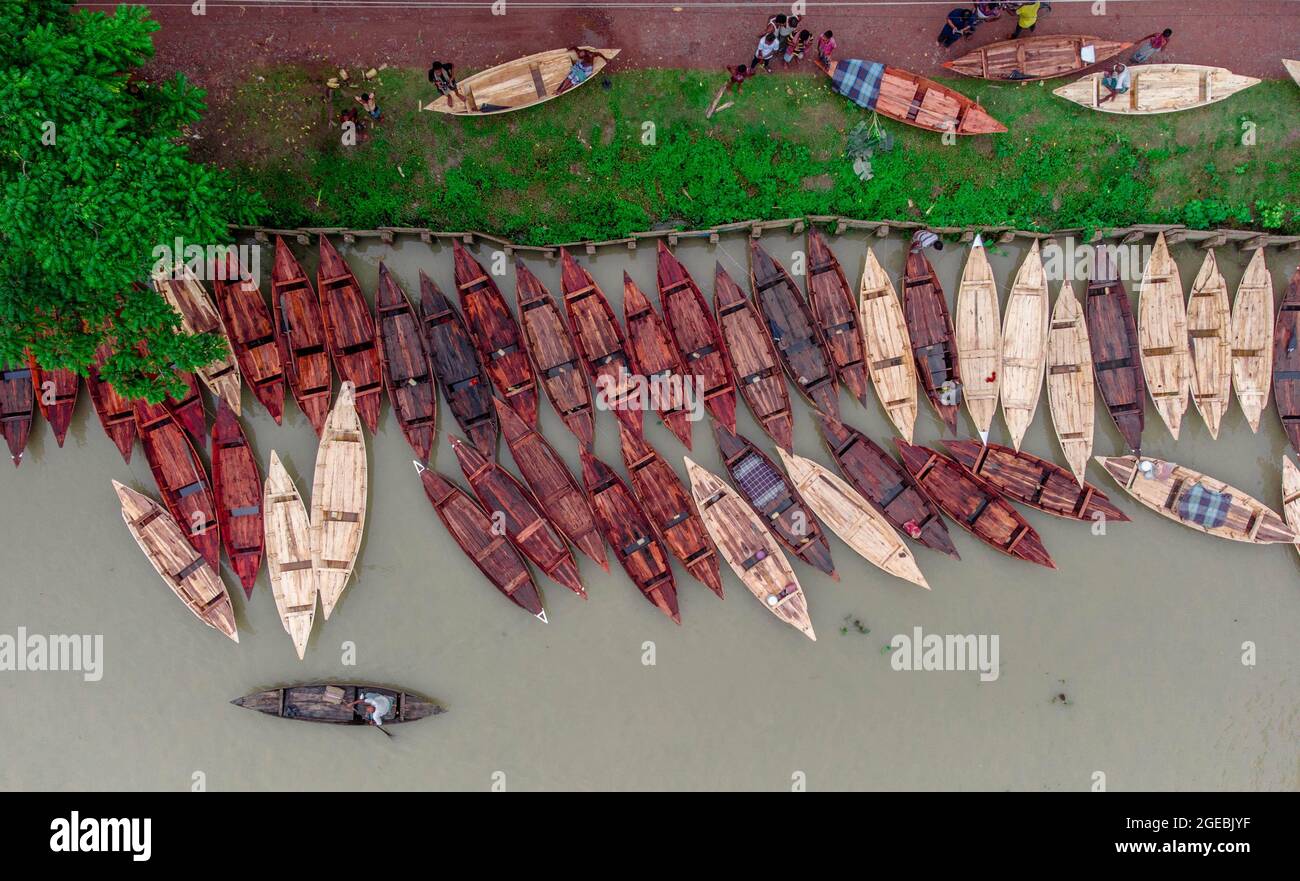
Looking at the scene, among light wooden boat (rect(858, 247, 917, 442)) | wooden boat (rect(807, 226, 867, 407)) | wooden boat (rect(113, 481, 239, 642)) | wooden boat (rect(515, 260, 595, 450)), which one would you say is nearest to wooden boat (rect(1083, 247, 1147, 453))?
light wooden boat (rect(858, 247, 917, 442))

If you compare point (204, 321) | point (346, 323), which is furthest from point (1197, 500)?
point (204, 321)

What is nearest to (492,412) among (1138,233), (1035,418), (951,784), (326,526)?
(326,526)

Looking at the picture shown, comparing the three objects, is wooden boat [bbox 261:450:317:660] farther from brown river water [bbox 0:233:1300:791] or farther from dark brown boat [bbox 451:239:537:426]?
dark brown boat [bbox 451:239:537:426]

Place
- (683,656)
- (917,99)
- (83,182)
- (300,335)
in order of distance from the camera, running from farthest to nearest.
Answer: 1. (683,656)
2. (300,335)
3. (917,99)
4. (83,182)

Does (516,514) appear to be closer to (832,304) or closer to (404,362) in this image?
(404,362)

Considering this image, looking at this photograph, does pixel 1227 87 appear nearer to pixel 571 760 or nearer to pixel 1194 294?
pixel 1194 294

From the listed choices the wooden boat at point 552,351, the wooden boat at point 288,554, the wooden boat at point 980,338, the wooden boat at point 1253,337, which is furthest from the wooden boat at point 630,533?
the wooden boat at point 1253,337
